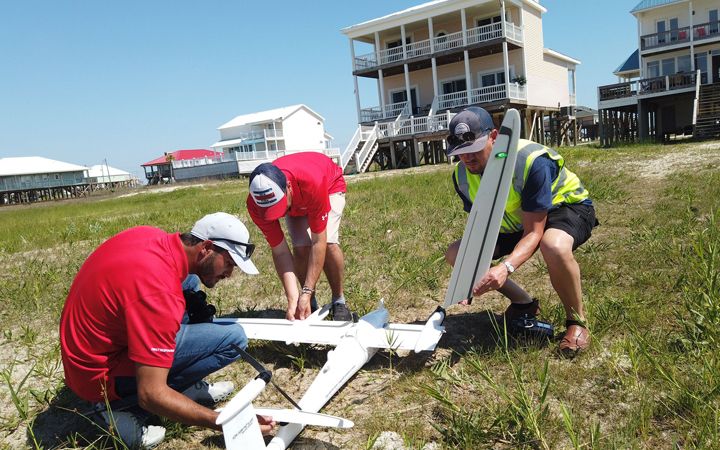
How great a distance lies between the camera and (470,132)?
3.23 m

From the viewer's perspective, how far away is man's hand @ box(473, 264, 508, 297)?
9.93 feet

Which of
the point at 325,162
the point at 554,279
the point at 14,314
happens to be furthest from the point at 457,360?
the point at 14,314

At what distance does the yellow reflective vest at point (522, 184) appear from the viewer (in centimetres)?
324

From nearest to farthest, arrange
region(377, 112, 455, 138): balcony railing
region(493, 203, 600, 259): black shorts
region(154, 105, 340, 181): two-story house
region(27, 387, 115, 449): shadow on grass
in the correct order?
region(27, 387, 115, 449): shadow on grass
region(493, 203, 600, 259): black shorts
region(377, 112, 455, 138): balcony railing
region(154, 105, 340, 181): two-story house

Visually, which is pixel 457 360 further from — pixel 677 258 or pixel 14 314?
pixel 14 314

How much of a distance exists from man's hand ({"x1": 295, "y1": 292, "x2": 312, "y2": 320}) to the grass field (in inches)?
9.6

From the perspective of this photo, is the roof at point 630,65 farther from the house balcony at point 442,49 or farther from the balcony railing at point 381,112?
the balcony railing at point 381,112

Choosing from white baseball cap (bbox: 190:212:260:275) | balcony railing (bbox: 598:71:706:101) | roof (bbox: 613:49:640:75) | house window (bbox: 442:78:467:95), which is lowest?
white baseball cap (bbox: 190:212:260:275)

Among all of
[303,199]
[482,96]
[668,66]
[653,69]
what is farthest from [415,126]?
[303,199]

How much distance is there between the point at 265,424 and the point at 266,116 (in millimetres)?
64106

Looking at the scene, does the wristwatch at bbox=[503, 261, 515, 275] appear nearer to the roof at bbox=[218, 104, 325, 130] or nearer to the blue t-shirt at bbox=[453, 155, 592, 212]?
the blue t-shirt at bbox=[453, 155, 592, 212]

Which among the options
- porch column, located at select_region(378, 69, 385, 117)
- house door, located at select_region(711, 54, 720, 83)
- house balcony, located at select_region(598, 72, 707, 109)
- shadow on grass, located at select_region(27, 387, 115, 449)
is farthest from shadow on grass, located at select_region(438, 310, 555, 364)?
house door, located at select_region(711, 54, 720, 83)

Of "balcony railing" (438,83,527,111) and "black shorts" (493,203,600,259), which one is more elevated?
"balcony railing" (438,83,527,111)

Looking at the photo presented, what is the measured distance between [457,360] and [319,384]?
99 cm
